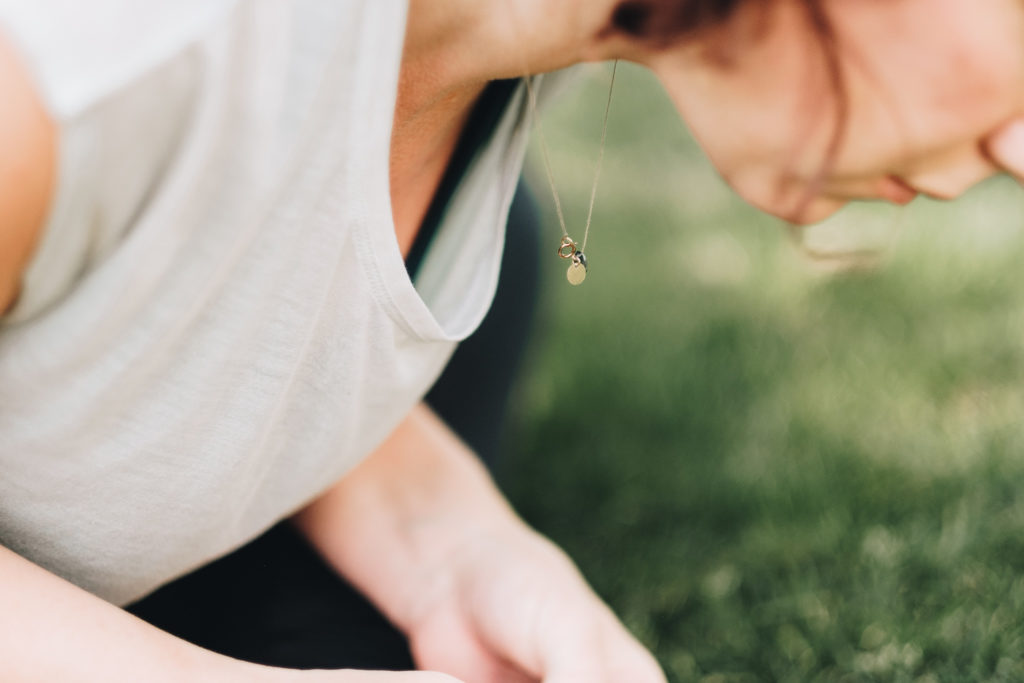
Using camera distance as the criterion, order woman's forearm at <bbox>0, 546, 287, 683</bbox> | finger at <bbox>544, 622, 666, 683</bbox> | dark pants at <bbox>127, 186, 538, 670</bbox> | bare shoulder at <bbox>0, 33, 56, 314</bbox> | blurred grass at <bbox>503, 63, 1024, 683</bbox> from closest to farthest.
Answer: bare shoulder at <bbox>0, 33, 56, 314</bbox>
woman's forearm at <bbox>0, 546, 287, 683</bbox>
finger at <bbox>544, 622, 666, 683</bbox>
dark pants at <bbox>127, 186, 538, 670</bbox>
blurred grass at <bbox>503, 63, 1024, 683</bbox>

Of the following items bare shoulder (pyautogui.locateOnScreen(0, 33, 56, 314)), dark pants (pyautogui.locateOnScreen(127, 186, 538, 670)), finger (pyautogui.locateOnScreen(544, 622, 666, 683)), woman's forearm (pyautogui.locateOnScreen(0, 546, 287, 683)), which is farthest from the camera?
dark pants (pyautogui.locateOnScreen(127, 186, 538, 670))

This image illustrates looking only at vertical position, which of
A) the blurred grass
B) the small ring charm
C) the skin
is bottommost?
the blurred grass

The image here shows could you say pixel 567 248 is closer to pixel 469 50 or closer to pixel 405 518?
pixel 469 50

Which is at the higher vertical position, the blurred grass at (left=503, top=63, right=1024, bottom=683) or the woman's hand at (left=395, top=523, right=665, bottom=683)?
the woman's hand at (left=395, top=523, right=665, bottom=683)

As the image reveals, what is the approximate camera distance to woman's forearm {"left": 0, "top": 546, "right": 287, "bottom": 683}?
714 mm

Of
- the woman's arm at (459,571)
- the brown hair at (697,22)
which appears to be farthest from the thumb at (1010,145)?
the woman's arm at (459,571)

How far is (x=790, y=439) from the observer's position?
5.56 feet

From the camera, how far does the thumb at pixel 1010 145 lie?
2.54 ft

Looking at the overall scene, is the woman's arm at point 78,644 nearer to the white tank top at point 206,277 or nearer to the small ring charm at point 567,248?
the white tank top at point 206,277

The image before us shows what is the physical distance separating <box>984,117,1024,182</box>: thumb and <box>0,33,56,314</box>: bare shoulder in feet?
2.08

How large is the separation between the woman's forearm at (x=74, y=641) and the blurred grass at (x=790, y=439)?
69 centimetres

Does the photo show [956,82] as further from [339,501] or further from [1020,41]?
[339,501]

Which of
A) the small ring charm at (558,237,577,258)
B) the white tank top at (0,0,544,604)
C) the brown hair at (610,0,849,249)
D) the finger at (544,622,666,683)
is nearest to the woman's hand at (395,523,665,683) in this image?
the finger at (544,622,666,683)

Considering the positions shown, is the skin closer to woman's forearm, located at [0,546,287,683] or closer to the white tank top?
the white tank top
